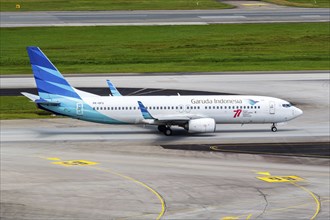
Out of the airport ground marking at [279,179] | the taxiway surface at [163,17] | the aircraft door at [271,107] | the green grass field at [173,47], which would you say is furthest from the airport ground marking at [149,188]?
the taxiway surface at [163,17]

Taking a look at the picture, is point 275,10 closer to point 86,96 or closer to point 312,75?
point 312,75

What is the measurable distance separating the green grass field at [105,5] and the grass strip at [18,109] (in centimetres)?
7672

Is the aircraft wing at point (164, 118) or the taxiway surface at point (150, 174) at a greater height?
the aircraft wing at point (164, 118)

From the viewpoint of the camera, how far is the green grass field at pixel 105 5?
173 m

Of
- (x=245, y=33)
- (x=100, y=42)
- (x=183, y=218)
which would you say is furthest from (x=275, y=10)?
(x=183, y=218)

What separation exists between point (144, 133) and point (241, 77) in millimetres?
34452

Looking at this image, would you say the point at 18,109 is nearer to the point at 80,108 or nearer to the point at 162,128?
the point at 80,108

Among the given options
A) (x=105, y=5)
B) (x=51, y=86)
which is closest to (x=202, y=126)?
(x=51, y=86)

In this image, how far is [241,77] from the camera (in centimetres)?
11206

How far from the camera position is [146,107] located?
79438 millimetres

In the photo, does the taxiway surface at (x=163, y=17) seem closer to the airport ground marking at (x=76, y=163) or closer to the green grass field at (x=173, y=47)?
the green grass field at (x=173, y=47)

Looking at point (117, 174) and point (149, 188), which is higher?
point (117, 174)

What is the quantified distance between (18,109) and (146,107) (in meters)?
18.8

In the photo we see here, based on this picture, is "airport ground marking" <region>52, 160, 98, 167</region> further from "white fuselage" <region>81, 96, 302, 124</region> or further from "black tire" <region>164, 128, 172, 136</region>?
"black tire" <region>164, 128, 172, 136</region>
